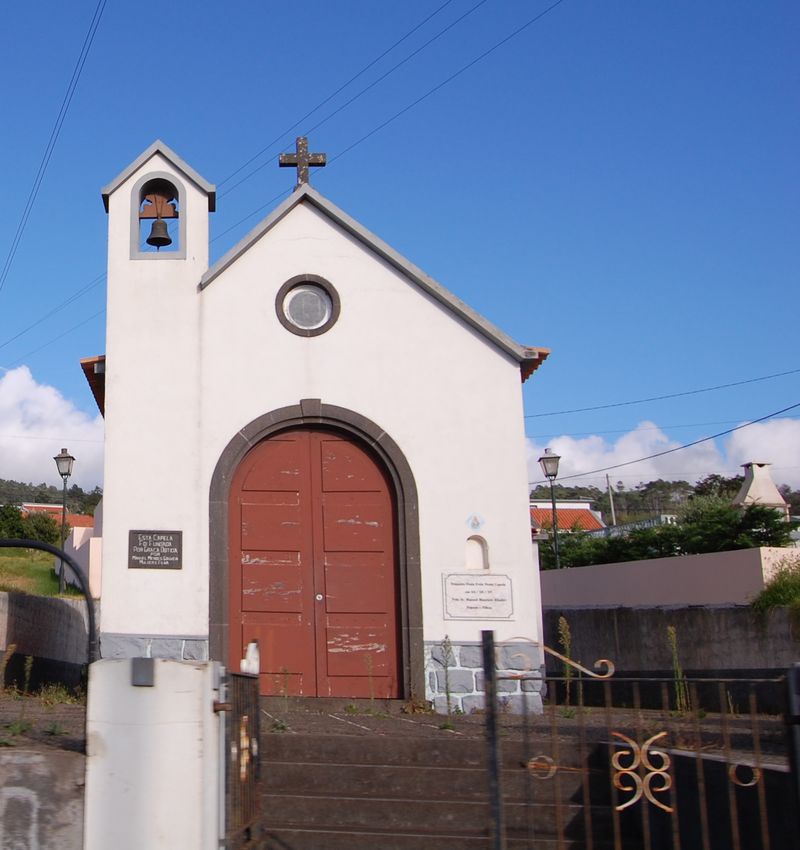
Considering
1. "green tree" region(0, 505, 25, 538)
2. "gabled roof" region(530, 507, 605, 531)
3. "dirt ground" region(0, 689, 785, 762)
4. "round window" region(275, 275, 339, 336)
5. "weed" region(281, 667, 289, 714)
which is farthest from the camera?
"gabled roof" region(530, 507, 605, 531)

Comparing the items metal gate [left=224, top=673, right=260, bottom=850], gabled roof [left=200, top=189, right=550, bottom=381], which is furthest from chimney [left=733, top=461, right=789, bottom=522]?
metal gate [left=224, top=673, right=260, bottom=850]

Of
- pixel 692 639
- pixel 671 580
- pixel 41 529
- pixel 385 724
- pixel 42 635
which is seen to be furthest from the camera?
pixel 41 529

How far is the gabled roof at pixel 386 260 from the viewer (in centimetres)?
1186

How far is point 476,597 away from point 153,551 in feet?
11.7

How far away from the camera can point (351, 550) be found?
1152 centimetres

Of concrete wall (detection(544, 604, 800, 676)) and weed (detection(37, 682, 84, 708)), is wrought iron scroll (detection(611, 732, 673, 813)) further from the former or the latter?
weed (detection(37, 682, 84, 708))

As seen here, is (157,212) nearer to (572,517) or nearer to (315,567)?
(315,567)

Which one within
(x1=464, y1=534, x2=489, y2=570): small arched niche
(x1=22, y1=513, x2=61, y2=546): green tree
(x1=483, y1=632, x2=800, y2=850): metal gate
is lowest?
(x1=483, y1=632, x2=800, y2=850): metal gate

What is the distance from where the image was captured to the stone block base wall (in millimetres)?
10984

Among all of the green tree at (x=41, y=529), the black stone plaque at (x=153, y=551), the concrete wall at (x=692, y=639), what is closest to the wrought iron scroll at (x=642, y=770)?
the concrete wall at (x=692, y=639)

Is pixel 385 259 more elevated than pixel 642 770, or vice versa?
pixel 385 259

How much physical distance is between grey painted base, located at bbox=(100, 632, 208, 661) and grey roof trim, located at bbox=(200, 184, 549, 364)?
3987 mm

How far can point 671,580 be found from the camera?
55.8 ft

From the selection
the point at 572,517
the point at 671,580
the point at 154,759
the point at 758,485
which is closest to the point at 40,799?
the point at 154,759
